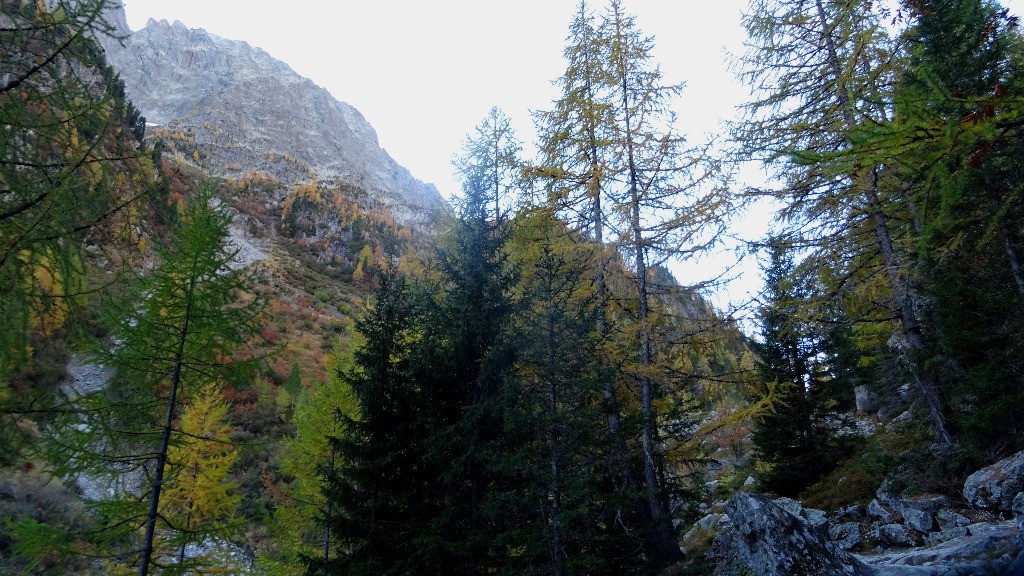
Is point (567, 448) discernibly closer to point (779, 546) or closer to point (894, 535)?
point (779, 546)

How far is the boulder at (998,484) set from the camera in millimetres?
5992

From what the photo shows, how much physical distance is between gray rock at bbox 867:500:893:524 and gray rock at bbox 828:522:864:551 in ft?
1.24

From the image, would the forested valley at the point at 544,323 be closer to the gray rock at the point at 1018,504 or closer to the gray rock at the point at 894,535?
the gray rock at the point at 894,535

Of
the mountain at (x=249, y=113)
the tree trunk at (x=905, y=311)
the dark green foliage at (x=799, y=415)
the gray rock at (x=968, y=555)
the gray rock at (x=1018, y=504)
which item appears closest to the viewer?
the gray rock at (x=968, y=555)

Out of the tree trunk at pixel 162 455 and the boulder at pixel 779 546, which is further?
the tree trunk at pixel 162 455

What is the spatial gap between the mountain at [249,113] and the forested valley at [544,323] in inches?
3380

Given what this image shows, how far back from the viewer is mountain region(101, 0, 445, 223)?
312 ft

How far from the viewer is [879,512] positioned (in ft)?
24.8

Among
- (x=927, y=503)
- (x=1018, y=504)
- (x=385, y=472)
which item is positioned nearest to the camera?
(x=1018, y=504)

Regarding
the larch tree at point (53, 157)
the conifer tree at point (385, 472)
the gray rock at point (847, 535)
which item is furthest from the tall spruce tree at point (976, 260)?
the larch tree at point (53, 157)

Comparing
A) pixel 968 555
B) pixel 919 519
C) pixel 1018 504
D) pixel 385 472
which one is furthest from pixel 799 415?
pixel 385 472

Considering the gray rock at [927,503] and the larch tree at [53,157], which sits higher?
the larch tree at [53,157]

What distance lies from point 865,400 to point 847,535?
1433 cm

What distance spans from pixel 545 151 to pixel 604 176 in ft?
5.77
